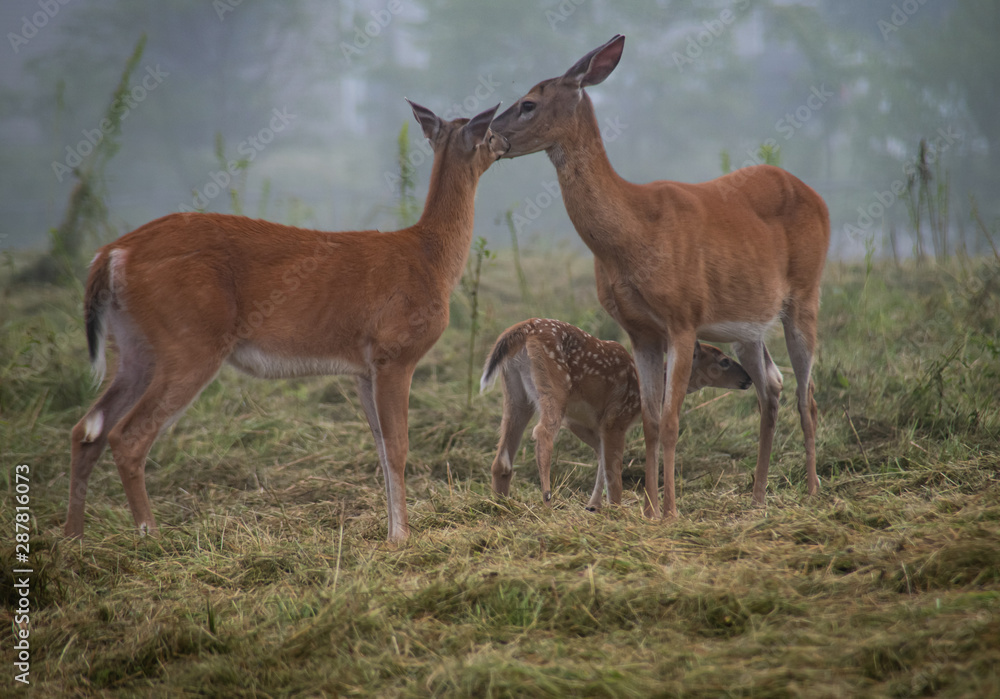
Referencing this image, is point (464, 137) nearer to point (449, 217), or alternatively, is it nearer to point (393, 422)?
point (449, 217)

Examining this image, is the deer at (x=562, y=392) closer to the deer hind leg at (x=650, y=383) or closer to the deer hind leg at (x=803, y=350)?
the deer hind leg at (x=650, y=383)

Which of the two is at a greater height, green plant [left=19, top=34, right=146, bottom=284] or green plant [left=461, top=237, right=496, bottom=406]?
green plant [left=19, top=34, right=146, bottom=284]

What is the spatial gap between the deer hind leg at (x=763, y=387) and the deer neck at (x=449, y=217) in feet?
5.18

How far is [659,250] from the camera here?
362cm

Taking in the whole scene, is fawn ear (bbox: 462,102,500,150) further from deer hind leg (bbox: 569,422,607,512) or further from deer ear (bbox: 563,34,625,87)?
deer hind leg (bbox: 569,422,607,512)

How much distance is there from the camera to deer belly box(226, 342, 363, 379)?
365 cm

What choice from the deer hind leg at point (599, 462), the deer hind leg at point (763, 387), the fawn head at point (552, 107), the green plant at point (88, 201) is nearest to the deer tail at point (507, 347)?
the deer hind leg at point (599, 462)

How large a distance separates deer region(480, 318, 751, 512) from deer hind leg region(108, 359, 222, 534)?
1.36m

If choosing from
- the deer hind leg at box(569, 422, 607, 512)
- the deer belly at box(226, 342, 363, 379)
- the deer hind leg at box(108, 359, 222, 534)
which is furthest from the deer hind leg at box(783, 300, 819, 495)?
the deer hind leg at box(108, 359, 222, 534)

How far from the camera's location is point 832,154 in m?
18.9

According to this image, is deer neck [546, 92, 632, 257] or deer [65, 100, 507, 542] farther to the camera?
deer neck [546, 92, 632, 257]

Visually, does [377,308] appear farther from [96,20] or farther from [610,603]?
[96,20]

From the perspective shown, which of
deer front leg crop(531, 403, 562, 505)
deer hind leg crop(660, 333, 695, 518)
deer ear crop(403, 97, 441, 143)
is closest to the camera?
deer hind leg crop(660, 333, 695, 518)

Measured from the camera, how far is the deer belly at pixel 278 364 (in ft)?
12.0
